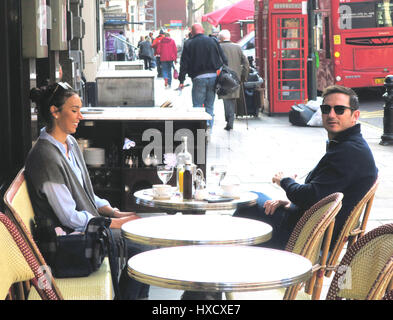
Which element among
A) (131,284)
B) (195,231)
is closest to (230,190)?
(131,284)

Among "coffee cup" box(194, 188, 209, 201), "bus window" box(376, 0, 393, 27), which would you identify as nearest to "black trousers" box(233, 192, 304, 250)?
"coffee cup" box(194, 188, 209, 201)

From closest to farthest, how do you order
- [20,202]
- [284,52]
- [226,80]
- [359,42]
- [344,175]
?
[20,202] < [344,175] < [226,80] < [284,52] < [359,42]

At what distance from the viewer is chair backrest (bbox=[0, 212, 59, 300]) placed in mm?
3697

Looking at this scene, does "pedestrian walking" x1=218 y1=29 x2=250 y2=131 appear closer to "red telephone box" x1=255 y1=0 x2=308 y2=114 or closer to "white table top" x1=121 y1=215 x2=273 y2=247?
"red telephone box" x1=255 y1=0 x2=308 y2=114

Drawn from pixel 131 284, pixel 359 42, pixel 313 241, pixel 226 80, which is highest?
pixel 359 42

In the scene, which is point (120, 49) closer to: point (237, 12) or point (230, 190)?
point (237, 12)

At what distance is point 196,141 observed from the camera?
8867 mm

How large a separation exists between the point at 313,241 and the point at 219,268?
60 centimetres

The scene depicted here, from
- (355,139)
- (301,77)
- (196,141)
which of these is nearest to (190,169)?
(355,139)

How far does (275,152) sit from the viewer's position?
44.8ft

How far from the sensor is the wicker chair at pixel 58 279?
415 centimetres

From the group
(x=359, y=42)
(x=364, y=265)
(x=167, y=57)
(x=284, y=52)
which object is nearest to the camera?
(x=364, y=265)

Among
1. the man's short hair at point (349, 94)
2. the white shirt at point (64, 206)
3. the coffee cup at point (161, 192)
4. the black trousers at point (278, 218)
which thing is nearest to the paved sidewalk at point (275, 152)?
the black trousers at point (278, 218)

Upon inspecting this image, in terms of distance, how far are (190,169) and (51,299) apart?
6.77 feet
